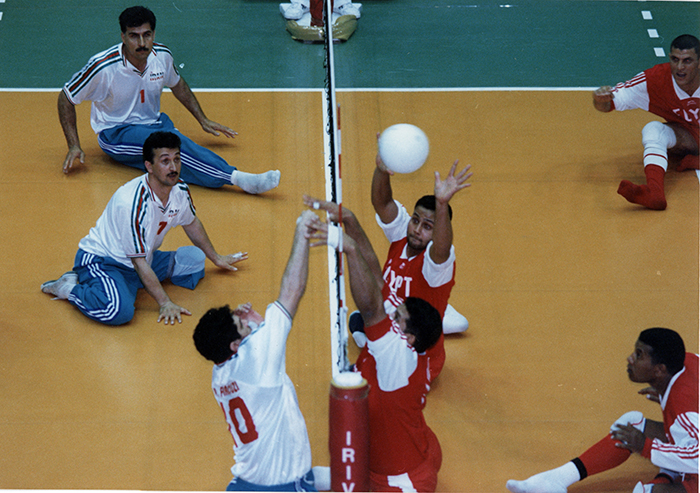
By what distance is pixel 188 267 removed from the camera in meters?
8.40

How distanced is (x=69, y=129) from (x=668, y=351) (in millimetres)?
6798

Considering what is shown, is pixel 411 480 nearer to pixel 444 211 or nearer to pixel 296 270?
pixel 296 270

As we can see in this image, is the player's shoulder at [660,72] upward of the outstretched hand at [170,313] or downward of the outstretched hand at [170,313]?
upward

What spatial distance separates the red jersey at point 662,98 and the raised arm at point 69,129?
239 inches

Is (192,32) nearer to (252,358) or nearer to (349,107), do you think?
(349,107)

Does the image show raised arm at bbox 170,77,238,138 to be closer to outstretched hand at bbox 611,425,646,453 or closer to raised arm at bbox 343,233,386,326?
raised arm at bbox 343,233,386,326

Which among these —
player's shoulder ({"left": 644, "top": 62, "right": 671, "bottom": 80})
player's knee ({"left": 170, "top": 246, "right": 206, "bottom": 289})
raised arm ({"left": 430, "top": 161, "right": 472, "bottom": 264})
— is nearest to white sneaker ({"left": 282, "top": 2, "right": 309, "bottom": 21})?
player's shoulder ({"left": 644, "top": 62, "right": 671, "bottom": 80})

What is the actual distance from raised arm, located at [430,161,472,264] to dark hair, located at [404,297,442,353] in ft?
2.66

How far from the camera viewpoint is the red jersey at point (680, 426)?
5969 mm

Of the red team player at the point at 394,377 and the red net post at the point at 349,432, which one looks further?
the red team player at the point at 394,377

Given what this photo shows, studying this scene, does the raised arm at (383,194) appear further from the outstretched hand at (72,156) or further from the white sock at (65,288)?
the outstretched hand at (72,156)

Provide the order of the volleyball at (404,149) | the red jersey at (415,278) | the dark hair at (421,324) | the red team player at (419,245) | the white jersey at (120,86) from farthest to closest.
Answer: the white jersey at (120,86)
the red jersey at (415,278)
the volleyball at (404,149)
the red team player at (419,245)
the dark hair at (421,324)

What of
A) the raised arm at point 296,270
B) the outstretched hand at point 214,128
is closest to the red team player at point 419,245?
the raised arm at point 296,270

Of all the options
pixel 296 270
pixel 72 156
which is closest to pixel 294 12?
pixel 72 156
